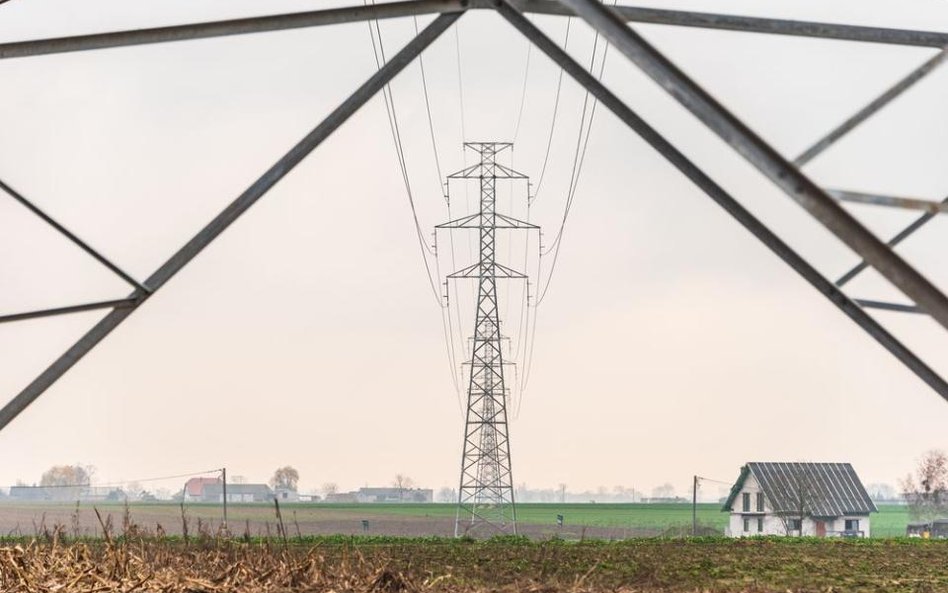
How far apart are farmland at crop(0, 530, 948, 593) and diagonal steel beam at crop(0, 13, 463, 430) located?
89.4 inches

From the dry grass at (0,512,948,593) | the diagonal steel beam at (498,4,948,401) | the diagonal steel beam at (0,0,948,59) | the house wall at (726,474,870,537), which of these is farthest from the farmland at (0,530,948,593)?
the house wall at (726,474,870,537)

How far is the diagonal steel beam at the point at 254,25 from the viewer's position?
719cm

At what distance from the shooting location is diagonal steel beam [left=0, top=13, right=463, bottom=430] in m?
7.63

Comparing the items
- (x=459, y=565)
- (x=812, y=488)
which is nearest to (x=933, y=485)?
(x=812, y=488)

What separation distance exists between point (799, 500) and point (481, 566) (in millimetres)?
42389

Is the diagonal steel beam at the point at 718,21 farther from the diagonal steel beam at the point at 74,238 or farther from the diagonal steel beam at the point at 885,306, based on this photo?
the diagonal steel beam at the point at 74,238

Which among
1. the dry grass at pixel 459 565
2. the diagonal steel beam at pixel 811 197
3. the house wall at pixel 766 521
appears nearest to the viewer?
the diagonal steel beam at pixel 811 197

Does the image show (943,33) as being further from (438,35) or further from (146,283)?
(146,283)

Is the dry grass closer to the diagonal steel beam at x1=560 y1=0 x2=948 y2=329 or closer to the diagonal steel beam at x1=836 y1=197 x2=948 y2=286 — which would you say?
the diagonal steel beam at x1=836 y1=197 x2=948 y2=286

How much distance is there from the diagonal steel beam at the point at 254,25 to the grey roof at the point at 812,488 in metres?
50.1

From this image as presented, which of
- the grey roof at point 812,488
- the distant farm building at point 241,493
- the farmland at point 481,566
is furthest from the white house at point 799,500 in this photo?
the distant farm building at point 241,493

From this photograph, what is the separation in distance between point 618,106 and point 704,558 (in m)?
13.3

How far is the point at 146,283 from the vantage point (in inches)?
309

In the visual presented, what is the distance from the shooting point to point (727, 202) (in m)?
8.53
